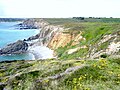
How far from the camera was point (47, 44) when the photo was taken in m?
94.6

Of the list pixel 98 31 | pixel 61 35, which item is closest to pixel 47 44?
pixel 61 35

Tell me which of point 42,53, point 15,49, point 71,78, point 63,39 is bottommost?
point 15,49

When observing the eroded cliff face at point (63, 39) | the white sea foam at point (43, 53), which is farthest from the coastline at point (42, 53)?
the eroded cliff face at point (63, 39)

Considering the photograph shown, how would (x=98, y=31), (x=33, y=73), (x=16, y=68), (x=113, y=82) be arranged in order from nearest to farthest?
(x=113, y=82)
(x=33, y=73)
(x=16, y=68)
(x=98, y=31)

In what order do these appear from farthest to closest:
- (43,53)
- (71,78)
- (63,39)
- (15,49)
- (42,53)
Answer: (15,49), (63,39), (42,53), (43,53), (71,78)

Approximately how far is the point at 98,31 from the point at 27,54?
2406cm

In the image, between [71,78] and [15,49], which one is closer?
[71,78]

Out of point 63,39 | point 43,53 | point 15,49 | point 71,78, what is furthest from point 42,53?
point 71,78

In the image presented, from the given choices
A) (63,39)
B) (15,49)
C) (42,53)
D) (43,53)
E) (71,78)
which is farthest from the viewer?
(15,49)

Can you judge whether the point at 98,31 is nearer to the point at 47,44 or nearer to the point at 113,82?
the point at 47,44

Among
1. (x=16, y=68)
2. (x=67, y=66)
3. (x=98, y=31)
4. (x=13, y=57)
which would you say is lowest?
(x=13, y=57)

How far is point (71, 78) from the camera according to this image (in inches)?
616

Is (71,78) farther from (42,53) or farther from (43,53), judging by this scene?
(42,53)

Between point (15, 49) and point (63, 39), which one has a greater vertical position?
Result: point (63, 39)
